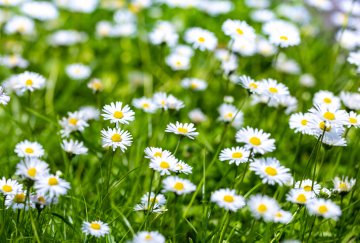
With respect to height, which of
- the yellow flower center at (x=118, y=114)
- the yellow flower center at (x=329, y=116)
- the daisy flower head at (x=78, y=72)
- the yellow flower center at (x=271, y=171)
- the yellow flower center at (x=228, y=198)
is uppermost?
the yellow flower center at (x=329, y=116)

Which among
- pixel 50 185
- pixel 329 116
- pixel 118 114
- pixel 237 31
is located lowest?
pixel 50 185

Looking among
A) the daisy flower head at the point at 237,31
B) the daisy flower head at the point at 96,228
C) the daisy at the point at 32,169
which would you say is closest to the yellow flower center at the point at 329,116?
the daisy flower head at the point at 237,31

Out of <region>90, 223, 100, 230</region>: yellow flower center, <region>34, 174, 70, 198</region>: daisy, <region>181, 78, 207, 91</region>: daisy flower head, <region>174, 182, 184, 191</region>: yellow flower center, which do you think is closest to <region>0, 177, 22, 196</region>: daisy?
<region>34, 174, 70, 198</region>: daisy

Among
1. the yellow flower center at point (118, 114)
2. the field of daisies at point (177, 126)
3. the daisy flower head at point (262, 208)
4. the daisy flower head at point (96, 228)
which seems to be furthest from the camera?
the yellow flower center at point (118, 114)

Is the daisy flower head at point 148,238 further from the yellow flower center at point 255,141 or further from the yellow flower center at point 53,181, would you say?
the yellow flower center at point 255,141

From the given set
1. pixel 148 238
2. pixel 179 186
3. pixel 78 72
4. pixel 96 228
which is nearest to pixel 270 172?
pixel 179 186

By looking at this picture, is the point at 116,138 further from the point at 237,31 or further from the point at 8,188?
the point at 237,31

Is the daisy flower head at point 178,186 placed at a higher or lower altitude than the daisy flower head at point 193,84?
lower

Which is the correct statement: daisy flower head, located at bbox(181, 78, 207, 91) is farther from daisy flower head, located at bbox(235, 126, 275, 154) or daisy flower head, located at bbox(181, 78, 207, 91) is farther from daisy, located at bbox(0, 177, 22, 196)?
daisy, located at bbox(0, 177, 22, 196)
